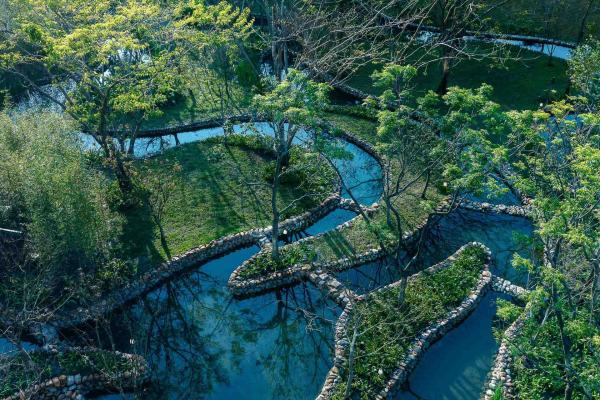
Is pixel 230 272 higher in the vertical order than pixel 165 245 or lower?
lower

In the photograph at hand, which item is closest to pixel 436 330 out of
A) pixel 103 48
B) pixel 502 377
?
pixel 502 377

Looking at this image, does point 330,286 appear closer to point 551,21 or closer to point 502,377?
point 502,377

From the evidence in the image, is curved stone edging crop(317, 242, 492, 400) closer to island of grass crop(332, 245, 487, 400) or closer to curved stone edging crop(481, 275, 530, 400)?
island of grass crop(332, 245, 487, 400)

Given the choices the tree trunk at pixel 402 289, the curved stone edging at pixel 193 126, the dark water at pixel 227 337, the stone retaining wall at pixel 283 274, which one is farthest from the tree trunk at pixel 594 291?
the curved stone edging at pixel 193 126

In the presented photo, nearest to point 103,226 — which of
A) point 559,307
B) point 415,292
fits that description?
point 415,292

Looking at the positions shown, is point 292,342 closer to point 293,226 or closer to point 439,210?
point 293,226

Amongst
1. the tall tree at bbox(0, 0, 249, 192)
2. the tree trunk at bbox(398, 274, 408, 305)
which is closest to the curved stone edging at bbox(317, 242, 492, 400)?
the tree trunk at bbox(398, 274, 408, 305)

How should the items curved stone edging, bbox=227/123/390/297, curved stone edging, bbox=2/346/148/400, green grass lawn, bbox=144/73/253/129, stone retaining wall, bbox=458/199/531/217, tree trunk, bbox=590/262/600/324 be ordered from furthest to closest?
green grass lawn, bbox=144/73/253/129 < stone retaining wall, bbox=458/199/531/217 < curved stone edging, bbox=227/123/390/297 < curved stone edging, bbox=2/346/148/400 < tree trunk, bbox=590/262/600/324
